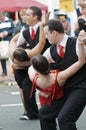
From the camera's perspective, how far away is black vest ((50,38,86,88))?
6422mm

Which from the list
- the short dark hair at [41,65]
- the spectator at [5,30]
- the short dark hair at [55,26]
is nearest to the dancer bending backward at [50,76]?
the short dark hair at [41,65]

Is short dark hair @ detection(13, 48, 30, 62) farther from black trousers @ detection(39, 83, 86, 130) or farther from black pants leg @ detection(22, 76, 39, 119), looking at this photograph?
black trousers @ detection(39, 83, 86, 130)

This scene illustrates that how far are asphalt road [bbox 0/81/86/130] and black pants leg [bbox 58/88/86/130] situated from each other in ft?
6.98

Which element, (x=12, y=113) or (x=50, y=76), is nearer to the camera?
(x=50, y=76)

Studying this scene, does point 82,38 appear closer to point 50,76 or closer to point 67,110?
point 50,76

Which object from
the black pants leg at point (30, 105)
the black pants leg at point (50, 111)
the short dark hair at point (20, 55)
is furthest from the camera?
the black pants leg at point (30, 105)

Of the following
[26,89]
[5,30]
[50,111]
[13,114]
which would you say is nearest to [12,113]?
[13,114]

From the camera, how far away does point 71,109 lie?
630 cm

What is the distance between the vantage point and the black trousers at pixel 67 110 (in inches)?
247

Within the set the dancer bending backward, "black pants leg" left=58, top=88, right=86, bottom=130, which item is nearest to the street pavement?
the dancer bending backward

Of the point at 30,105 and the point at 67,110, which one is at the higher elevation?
the point at 67,110

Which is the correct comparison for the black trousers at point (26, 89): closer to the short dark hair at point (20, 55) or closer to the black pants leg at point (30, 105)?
the black pants leg at point (30, 105)

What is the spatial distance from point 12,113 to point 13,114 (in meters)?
0.14

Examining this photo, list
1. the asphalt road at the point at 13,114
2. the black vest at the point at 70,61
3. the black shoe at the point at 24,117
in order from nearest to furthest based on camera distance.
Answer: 1. the black vest at the point at 70,61
2. the asphalt road at the point at 13,114
3. the black shoe at the point at 24,117
